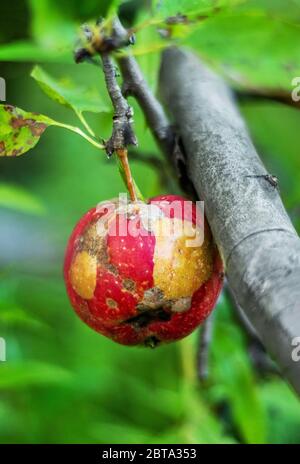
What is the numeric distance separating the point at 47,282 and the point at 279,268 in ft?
4.86

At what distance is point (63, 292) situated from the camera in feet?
6.90

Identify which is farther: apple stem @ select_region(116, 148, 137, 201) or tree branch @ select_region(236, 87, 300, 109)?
tree branch @ select_region(236, 87, 300, 109)

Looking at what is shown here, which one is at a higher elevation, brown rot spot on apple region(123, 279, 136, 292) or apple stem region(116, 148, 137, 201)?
apple stem region(116, 148, 137, 201)

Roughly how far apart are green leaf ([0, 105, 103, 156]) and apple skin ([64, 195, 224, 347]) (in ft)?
0.36

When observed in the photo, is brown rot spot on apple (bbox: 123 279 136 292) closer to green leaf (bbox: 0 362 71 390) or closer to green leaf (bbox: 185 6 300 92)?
green leaf (bbox: 185 6 300 92)

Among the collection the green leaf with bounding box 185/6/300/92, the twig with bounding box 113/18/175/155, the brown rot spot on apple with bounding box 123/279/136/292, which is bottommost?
the brown rot spot on apple with bounding box 123/279/136/292

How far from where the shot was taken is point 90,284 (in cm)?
96

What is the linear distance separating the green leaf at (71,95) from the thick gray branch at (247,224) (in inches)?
4.8

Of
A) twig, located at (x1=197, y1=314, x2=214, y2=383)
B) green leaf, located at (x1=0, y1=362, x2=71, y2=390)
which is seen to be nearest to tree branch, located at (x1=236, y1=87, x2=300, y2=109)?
twig, located at (x1=197, y1=314, x2=214, y2=383)

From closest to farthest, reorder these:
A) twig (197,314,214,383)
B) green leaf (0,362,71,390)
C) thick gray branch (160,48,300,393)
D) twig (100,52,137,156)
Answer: thick gray branch (160,48,300,393) → twig (100,52,137,156) → green leaf (0,362,71,390) → twig (197,314,214,383)

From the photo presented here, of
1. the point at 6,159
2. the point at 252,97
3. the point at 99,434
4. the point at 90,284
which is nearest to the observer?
the point at 90,284

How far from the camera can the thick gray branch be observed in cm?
71
